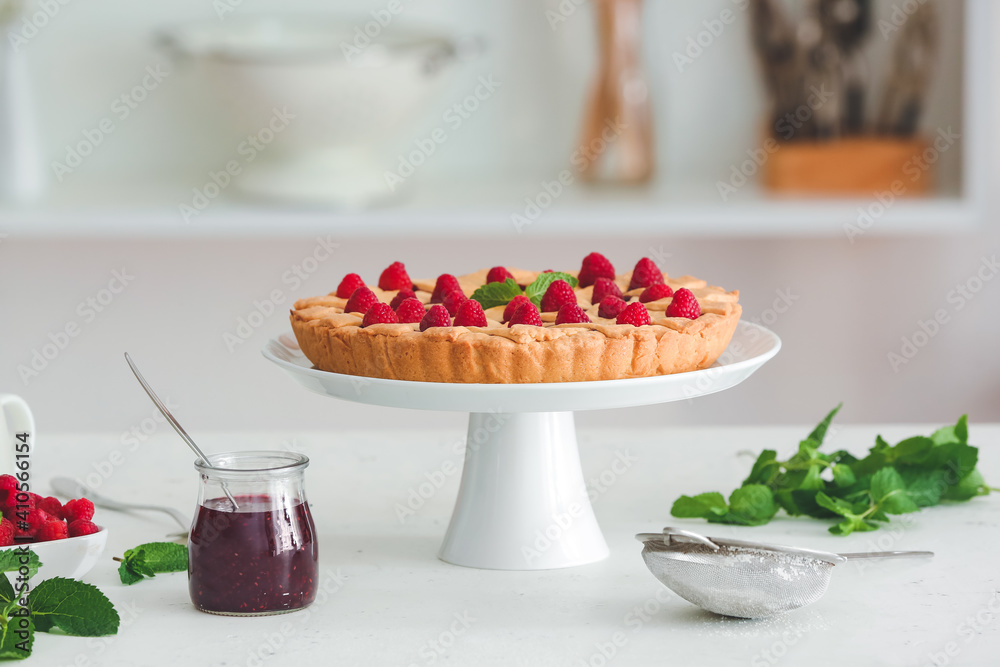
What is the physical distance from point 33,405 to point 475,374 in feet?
5.30

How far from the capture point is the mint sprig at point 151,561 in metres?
0.87

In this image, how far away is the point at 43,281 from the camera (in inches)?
85.7

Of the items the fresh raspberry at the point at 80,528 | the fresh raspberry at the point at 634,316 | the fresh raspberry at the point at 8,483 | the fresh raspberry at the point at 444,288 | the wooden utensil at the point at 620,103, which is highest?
the wooden utensil at the point at 620,103

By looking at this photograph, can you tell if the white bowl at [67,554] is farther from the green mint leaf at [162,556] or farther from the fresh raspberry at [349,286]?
the fresh raspberry at [349,286]

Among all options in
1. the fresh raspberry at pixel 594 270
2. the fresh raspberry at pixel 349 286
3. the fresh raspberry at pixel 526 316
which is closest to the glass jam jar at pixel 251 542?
the fresh raspberry at pixel 526 316

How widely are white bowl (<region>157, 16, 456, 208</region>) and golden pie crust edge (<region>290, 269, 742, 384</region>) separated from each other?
98cm

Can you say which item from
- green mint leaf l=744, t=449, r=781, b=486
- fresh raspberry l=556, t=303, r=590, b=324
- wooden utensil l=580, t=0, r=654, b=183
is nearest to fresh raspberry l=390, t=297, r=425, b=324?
fresh raspberry l=556, t=303, r=590, b=324

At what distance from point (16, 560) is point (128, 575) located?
0.38ft

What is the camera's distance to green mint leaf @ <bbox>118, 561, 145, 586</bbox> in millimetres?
862

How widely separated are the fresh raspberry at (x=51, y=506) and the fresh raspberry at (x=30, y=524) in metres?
0.03

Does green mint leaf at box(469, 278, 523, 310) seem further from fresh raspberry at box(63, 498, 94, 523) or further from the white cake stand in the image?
fresh raspberry at box(63, 498, 94, 523)

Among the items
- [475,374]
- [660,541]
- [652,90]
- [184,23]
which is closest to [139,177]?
[184,23]

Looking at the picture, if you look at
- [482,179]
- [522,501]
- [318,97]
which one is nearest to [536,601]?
[522,501]

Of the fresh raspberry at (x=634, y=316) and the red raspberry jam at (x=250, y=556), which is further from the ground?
the fresh raspberry at (x=634, y=316)
